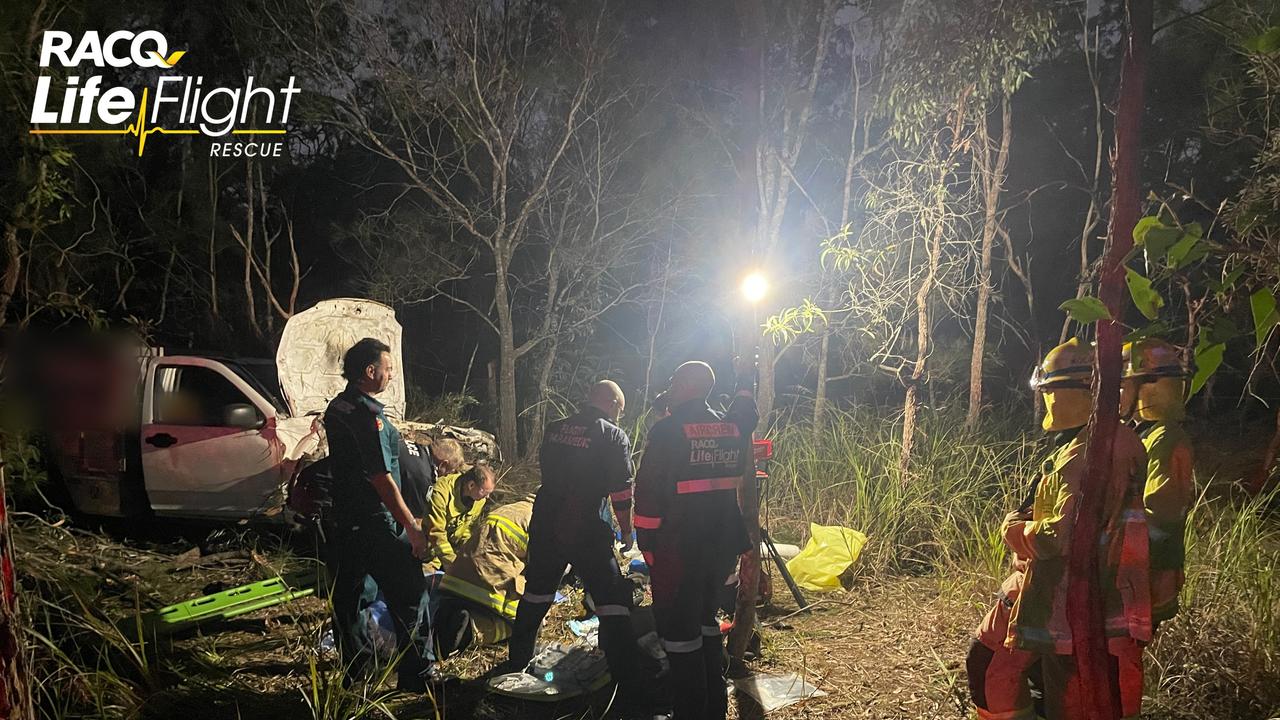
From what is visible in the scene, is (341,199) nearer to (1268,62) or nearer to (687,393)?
(687,393)

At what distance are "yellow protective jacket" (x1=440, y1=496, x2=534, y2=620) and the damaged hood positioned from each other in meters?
3.22

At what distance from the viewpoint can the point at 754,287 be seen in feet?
13.6

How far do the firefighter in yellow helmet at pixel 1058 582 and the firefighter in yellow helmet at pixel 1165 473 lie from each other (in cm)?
26

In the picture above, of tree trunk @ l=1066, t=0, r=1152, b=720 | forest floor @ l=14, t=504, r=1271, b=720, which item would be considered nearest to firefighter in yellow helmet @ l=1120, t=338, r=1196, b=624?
forest floor @ l=14, t=504, r=1271, b=720

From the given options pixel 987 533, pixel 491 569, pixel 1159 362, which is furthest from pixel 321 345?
pixel 1159 362

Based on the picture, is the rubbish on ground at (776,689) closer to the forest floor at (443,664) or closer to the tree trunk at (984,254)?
the forest floor at (443,664)

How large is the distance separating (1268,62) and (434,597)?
659 centimetres

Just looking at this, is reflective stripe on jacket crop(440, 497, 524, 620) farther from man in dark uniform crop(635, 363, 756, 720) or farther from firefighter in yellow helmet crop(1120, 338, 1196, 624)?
firefighter in yellow helmet crop(1120, 338, 1196, 624)

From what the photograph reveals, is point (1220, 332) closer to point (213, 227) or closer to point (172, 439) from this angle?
point (172, 439)

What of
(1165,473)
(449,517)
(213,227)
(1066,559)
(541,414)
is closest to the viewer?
(1066,559)

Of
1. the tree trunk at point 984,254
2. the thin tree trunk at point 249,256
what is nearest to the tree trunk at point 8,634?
the tree trunk at point 984,254

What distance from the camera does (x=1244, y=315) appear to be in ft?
28.7

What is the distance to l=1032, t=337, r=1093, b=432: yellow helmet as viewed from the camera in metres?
2.71

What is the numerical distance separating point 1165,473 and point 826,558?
3032 mm
